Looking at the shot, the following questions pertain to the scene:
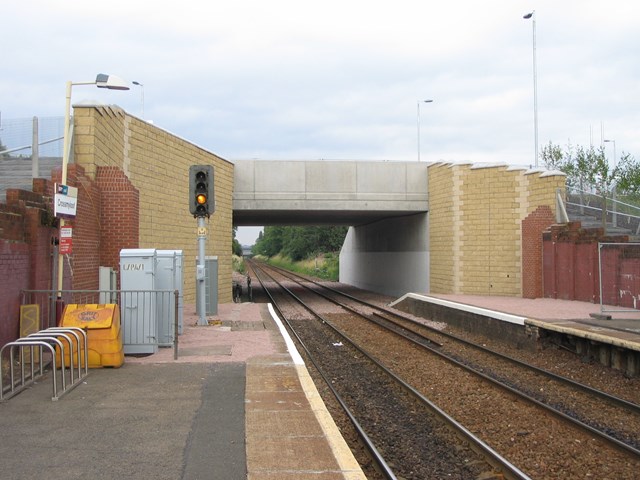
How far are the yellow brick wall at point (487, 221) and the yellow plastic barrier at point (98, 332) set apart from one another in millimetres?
16569

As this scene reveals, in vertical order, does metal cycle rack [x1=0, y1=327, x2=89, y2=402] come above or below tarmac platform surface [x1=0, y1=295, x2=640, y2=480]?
above

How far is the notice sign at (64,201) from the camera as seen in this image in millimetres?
9164

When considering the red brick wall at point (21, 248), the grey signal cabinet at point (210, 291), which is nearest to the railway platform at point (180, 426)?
the red brick wall at point (21, 248)

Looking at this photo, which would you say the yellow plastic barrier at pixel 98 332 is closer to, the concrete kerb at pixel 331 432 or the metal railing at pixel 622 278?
the concrete kerb at pixel 331 432

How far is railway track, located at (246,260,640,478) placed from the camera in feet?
21.3

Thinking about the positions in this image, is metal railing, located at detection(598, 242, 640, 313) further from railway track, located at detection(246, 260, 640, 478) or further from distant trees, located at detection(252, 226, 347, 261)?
distant trees, located at detection(252, 226, 347, 261)

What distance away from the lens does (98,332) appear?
8.39 metres

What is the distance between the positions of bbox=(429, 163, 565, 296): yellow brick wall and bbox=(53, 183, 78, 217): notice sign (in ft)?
53.2

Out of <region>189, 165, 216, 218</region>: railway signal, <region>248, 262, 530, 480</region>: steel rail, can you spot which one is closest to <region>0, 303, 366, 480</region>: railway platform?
<region>248, 262, 530, 480</region>: steel rail

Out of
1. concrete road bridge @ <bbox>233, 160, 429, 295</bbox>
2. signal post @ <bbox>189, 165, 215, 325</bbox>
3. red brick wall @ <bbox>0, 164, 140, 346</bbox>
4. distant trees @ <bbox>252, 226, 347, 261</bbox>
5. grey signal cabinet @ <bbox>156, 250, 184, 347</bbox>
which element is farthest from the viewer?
distant trees @ <bbox>252, 226, 347, 261</bbox>

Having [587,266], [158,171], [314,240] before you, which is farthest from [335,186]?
[314,240]

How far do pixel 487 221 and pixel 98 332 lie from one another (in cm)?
1707

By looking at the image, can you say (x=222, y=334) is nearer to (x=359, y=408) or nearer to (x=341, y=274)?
(x=359, y=408)

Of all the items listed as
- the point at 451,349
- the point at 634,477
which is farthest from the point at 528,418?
the point at 451,349
